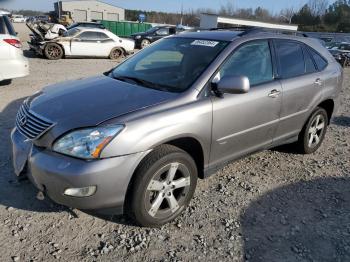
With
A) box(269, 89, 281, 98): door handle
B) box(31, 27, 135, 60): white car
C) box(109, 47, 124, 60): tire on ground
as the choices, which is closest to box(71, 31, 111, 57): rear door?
box(31, 27, 135, 60): white car

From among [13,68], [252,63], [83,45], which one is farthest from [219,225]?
[83,45]

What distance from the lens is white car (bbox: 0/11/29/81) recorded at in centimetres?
800

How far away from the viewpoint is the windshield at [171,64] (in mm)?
3645

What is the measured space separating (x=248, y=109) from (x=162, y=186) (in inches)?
51.3

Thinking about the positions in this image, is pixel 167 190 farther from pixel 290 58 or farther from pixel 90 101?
pixel 290 58

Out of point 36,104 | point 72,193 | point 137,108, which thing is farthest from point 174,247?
point 36,104

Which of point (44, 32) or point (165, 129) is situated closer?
point (165, 129)

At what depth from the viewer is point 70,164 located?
2.80 meters

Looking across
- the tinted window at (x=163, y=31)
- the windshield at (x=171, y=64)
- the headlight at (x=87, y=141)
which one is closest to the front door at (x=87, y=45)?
the tinted window at (x=163, y=31)

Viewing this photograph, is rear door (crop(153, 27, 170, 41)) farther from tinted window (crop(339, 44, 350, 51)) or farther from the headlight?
the headlight

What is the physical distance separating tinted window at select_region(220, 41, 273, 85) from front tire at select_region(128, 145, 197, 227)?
102 cm

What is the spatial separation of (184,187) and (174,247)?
1.97ft

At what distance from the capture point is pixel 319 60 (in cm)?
511

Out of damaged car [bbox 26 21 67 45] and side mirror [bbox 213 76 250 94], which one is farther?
damaged car [bbox 26 21 67 45]
